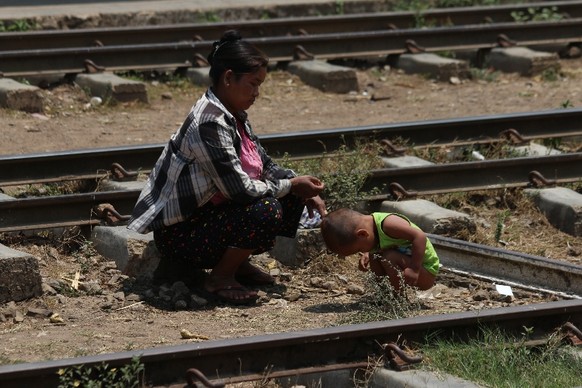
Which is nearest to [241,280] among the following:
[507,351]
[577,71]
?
[507,351]

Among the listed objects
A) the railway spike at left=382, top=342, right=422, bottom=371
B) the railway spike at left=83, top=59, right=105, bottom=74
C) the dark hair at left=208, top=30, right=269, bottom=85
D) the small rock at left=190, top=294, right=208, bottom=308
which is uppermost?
the dark hair at left=208, top=30, right=269, bottom=85

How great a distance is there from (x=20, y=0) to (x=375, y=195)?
7.61 meters

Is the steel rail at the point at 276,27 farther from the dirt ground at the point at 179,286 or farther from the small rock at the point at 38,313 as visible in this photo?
the small rock at the point at 38,313

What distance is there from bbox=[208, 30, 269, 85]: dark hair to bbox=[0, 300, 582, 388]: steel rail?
1532 millimetres

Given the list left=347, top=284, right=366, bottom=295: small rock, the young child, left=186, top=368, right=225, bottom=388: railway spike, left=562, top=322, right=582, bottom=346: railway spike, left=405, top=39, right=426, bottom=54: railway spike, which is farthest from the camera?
left=405, top=39, right=426, bottom=54: railway spike

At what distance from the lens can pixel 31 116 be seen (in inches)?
394

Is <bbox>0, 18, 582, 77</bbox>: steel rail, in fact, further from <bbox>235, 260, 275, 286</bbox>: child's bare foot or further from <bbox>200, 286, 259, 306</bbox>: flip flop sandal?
<bbox>200, 286, 259, 306</bbox>: flip flop sandal

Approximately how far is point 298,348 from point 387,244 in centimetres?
120

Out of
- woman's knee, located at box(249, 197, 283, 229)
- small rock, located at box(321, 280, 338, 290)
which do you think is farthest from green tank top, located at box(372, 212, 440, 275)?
small rock, located at box(321, 280, 338, 290)

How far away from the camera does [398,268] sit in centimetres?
627

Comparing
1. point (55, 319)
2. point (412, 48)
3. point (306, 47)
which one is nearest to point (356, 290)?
point (55, 319)

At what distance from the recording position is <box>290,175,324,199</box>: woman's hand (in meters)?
6.39

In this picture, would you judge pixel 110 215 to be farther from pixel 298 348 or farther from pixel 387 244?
pixel 298 348

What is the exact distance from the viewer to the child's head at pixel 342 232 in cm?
618
